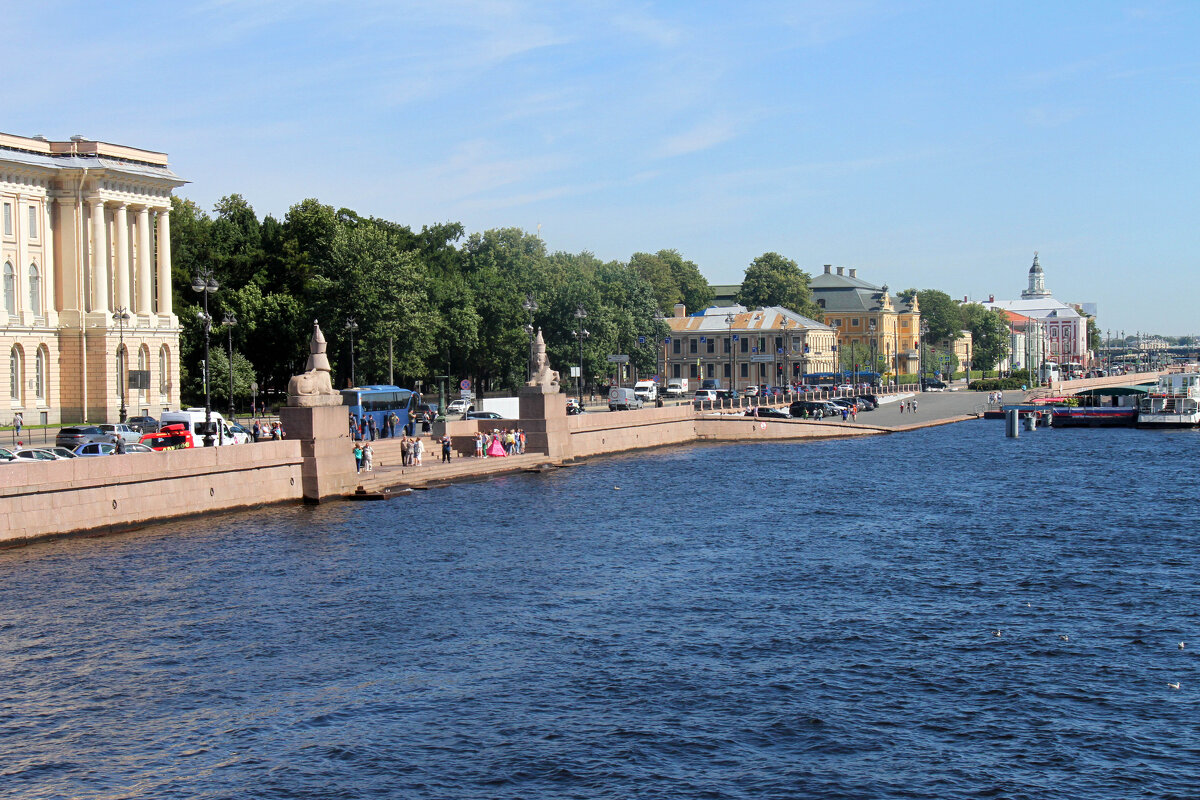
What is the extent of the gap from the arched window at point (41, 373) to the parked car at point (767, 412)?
141ft

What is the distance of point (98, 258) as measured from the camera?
7031cm

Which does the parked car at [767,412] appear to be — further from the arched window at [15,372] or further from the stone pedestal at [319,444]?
the arched window at [15,372]

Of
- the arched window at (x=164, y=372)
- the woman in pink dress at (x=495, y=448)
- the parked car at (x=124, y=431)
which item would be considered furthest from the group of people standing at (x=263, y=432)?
the arched window at (x=164, y=372)

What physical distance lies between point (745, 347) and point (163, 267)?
79.1 m

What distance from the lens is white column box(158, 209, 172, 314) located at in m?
73.5

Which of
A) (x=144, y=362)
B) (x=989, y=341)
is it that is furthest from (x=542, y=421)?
(x=989, y=341)

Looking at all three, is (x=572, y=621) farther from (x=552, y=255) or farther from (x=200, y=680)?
(x=552, y=255)

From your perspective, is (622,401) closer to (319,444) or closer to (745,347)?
(319,444)

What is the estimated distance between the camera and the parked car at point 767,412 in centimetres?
8144

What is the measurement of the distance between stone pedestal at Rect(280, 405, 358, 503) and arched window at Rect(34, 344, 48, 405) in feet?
108

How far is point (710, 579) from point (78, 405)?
167ft

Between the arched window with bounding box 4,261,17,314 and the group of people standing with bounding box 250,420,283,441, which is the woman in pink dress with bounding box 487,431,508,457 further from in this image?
the arched window with bounding box 4,261,17,314

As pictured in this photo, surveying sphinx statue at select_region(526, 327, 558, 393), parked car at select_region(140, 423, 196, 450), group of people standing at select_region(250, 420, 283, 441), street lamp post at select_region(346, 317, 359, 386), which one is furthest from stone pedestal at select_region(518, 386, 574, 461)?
parked car at select_region(140, 423, 196, 450)

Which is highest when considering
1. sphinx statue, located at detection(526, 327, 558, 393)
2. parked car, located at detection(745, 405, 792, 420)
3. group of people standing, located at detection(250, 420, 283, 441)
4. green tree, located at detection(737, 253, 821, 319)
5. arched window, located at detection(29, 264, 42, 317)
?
green tree, located at detection(737, 253, 821, 319)
